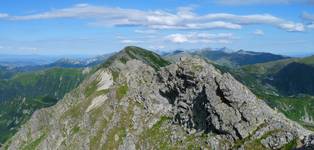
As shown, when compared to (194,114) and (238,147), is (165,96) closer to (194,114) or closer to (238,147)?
(194,114)

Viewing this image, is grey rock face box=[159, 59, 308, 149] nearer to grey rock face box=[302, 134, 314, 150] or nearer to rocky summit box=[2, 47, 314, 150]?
rocky summit box=[2, 47, 314, 150]

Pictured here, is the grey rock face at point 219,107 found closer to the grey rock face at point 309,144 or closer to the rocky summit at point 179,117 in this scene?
the rocky summit at point 179,117

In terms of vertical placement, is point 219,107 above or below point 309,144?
below

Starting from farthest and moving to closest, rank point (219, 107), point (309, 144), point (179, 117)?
1. point (179, 117)
2. point (219, 107)
3. point (309, 144)

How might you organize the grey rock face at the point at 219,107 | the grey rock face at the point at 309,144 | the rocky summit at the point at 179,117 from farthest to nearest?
1. the rocky summit at the point at 179,117
2. the grey rock face at the point at 219,107
3. the grey rock face at the point at 309,144

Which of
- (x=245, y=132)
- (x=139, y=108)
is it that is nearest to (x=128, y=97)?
(x=139, y=108)

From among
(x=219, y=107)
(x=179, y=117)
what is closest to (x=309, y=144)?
(x=219, y=107)

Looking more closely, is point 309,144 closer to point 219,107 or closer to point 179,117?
point 219,107

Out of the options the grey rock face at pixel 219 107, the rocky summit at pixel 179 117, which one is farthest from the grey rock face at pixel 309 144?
the grey rock face at pixel 219 107
